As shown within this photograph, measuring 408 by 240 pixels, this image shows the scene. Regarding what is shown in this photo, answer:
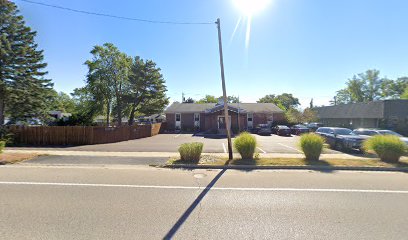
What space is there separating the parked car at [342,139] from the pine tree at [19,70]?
25.0 meters

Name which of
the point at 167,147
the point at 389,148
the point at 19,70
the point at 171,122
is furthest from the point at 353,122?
the point at 19,70

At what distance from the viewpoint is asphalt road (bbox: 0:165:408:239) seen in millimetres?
3836

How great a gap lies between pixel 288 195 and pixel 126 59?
31724 millimetres

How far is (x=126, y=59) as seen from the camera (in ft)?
108

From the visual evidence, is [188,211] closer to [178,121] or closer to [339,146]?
[339,146]

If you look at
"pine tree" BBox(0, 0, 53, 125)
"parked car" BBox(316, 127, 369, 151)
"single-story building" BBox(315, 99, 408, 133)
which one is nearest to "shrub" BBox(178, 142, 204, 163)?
"parked car" BBox(316, 127, 369, 151)

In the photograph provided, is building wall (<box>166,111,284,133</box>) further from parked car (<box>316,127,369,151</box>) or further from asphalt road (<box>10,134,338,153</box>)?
parked car (<box>316,127,369,151</box>)

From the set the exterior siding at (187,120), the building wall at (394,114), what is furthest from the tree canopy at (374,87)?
the exterior siding at (187,120)

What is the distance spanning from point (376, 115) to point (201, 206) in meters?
32.7

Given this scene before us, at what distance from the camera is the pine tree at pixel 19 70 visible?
766 inches

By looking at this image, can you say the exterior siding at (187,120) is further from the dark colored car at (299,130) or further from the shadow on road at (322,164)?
the shadow on road at (322,164)

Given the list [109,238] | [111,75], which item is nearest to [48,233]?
[109,238]

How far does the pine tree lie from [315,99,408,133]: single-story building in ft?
124

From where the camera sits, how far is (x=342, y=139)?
48.9ft
